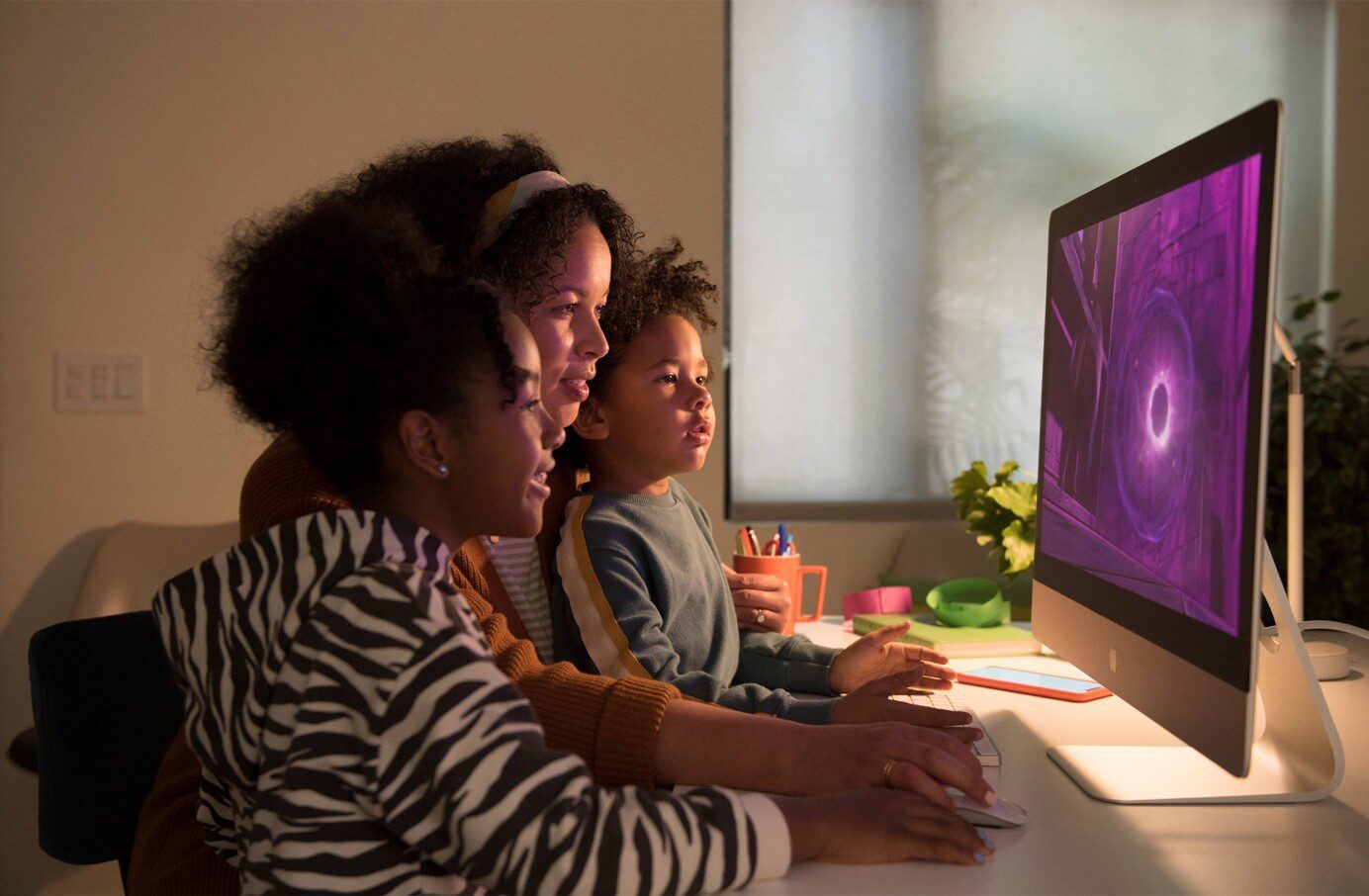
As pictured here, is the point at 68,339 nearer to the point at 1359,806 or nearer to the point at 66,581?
the point at 66,581

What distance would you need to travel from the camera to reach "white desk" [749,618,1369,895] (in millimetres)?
720

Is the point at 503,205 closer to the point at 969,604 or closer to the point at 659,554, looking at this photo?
the point at 659,554

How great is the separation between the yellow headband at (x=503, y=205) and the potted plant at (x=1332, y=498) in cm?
204

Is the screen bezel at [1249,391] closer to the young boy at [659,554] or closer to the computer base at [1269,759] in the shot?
the computer base at [1269,759]

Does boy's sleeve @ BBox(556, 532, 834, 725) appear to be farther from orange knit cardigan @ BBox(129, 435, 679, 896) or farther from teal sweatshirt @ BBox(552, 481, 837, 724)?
orange knit cardigan @ BBox(129, 435, 679, 896)

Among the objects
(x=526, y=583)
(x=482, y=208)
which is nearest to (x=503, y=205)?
(x=482, y=208)

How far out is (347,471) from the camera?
79 centimetres

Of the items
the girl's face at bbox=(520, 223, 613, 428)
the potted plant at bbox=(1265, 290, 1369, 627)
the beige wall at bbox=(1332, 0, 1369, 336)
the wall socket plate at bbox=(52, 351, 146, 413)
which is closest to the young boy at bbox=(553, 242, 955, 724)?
the girl's face at bbox=(520, 223, 613, 428)

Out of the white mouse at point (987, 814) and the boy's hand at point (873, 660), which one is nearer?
the white mouse at point (987, 814)

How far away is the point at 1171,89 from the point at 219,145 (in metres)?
2.25

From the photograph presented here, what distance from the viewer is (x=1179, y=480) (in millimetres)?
838

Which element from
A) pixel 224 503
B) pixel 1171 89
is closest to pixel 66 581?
pixel 224 503

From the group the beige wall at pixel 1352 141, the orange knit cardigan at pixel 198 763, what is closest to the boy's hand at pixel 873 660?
the orange knit cardigan at pixel 198 763

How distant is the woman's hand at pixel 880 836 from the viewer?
0.75 m
